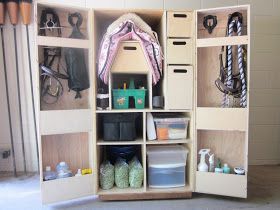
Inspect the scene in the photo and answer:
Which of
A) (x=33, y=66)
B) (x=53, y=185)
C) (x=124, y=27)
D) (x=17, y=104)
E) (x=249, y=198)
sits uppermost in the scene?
(x=124, y=27)

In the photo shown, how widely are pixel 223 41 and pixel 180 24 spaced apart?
37cm

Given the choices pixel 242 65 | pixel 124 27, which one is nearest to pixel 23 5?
pixel 124 27

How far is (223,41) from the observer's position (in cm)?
179

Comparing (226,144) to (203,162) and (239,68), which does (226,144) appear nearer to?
(203,162)

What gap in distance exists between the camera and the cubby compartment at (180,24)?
1.87 metres

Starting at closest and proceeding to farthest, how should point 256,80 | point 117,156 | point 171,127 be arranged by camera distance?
point 171,127
point 117,156
point 256,80

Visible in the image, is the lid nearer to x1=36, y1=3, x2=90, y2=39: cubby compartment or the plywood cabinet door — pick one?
the plywood cabinet door

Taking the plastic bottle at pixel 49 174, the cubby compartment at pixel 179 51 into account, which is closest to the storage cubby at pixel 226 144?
the cubby compartment at pixel 179 51

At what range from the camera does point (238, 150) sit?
2.02 meters

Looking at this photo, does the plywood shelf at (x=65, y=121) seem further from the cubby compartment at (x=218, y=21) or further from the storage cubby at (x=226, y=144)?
the cubby compartment at (x=218, y=21)

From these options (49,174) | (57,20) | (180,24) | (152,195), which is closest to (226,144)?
(152,195)

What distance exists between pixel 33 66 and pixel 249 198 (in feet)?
8.18

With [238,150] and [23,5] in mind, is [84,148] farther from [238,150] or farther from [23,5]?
[23,5]

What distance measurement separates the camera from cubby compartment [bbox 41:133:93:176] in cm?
203
